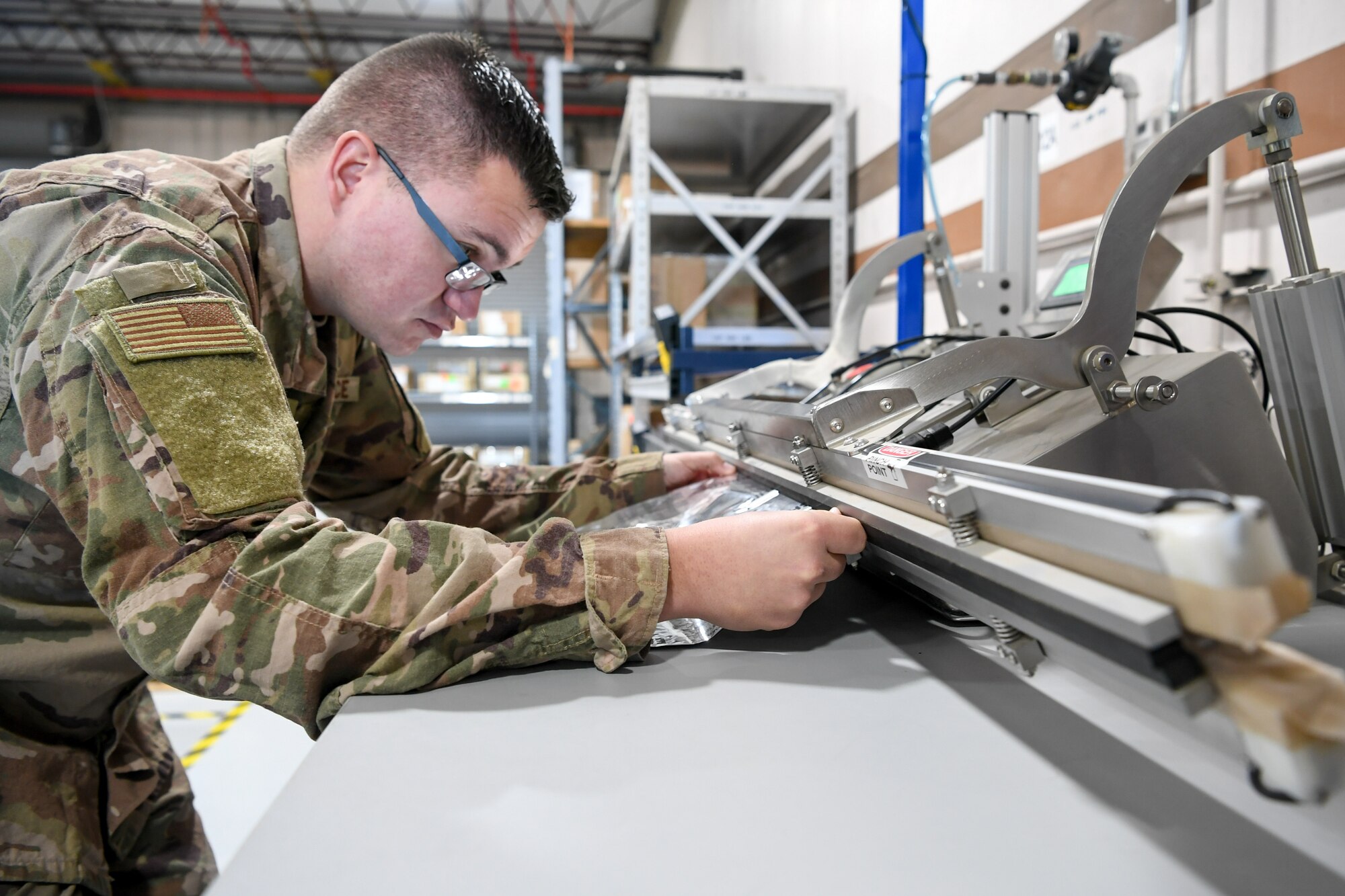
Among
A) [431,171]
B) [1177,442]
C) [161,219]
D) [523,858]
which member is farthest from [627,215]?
[523,858]

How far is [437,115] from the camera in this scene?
0.97 m

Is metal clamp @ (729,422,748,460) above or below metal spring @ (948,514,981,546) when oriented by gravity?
above

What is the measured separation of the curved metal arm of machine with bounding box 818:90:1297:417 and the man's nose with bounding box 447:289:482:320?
68 cm

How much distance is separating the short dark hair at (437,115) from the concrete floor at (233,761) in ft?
4.80

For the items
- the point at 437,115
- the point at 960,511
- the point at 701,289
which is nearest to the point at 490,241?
the point at 437,115

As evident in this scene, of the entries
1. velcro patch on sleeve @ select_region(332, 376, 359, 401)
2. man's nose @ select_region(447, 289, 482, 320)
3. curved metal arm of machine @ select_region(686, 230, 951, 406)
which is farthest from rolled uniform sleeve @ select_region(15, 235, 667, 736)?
curved metal arm of machine @ select_region(686, 230, 951, 406)

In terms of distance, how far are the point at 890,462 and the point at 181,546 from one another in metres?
0.61

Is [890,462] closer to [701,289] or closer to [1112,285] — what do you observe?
[1112,285]

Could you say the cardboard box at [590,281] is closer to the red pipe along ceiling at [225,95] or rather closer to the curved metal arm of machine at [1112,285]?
the red pipe along ceiling at [225,95]

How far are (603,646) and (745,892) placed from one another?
11.7 inches

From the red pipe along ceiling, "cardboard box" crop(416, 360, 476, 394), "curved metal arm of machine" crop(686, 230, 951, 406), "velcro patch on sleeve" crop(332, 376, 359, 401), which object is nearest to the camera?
"velcro patch on sleeve" crop(332, 376, 359, 401)

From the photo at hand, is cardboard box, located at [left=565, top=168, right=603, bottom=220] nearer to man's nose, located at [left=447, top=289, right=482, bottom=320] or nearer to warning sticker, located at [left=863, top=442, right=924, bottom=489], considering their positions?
man's nose, located at [left=447, top=289, right=482, bottom=320]

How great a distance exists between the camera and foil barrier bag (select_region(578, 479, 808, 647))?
2.46ft

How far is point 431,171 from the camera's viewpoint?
97 cm
